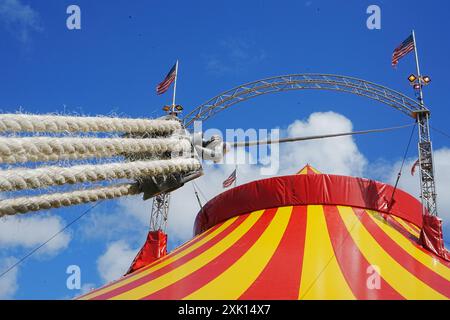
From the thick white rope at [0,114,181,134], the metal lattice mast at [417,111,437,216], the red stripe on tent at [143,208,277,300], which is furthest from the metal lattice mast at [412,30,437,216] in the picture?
the thick white rope at [0,114,181,134]

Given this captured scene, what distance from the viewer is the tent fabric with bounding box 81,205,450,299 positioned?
3912 millimetres

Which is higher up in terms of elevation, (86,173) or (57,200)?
(86,173)

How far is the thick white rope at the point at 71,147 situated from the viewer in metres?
2.41

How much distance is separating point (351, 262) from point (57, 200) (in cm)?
263

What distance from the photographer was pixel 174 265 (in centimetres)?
496

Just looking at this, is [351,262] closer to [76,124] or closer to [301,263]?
[301,263]

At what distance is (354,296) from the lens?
3.72 meters

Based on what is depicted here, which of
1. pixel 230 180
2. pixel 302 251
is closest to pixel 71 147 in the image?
pixel 302 251

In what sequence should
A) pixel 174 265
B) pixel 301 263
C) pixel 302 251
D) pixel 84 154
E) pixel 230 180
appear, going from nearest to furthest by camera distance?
1. pixel 84 154
2. pixel 301 263
3. pixel 302 251
4. pixel 174 265
5. pixel 230 180

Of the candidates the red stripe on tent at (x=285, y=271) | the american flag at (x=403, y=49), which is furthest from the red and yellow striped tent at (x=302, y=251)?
the american flag at (x=403, y=49)

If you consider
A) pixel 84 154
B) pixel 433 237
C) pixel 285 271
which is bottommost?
pixel 285 271

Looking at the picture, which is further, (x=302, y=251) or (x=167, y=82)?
(x=167, y=82)
